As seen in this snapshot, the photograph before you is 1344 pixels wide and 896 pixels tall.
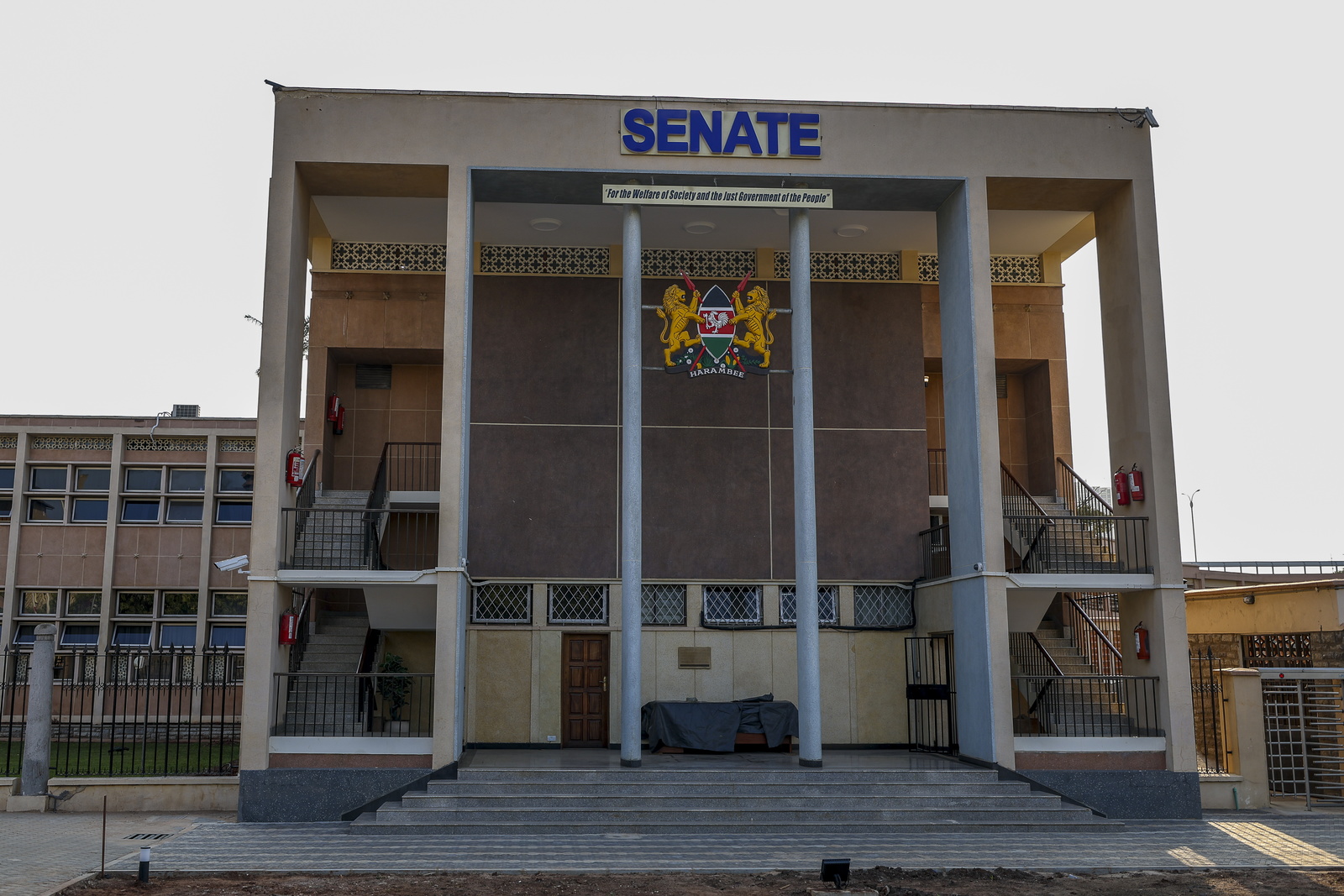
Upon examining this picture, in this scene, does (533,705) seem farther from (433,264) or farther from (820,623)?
(433,264)

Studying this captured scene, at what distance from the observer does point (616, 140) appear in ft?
48.4

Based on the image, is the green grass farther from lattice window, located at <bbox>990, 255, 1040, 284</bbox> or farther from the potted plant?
lattice window, located at <bbox>990, 255, 1040, 284</bbox>

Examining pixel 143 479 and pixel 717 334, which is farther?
pixel 143 479

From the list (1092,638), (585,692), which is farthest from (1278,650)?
(585,692)

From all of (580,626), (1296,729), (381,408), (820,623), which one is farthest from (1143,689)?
(381,408)

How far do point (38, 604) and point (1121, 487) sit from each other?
1669 centimetres

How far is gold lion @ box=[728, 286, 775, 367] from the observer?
14891 mm

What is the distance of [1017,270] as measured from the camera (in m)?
18.9

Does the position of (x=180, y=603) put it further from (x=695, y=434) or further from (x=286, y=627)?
(x=695, y=434)

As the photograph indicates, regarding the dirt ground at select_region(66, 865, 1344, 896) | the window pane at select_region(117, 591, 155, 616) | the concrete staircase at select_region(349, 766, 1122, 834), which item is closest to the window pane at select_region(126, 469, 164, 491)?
the window pane at select_region(117, 591, 155, 616)

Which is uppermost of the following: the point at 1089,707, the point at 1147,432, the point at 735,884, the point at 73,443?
the point at 73,443

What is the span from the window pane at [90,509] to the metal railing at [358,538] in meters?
5.55

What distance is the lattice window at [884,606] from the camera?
56.4 ft

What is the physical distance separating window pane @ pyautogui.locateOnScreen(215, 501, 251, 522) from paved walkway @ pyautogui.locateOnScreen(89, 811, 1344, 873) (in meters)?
8.09
